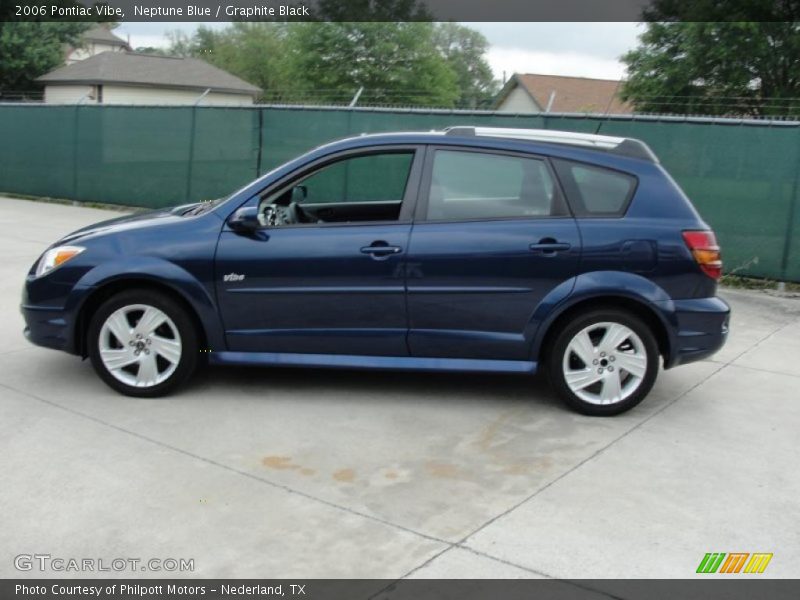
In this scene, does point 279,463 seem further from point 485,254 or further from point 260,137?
point 260,137

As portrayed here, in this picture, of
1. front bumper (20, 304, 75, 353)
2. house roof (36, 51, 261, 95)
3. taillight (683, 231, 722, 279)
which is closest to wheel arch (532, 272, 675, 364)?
taillight (683, 231, 722, 279)

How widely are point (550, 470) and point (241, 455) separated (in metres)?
1.64

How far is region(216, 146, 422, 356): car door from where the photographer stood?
5.37 metres

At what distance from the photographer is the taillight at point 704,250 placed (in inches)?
208

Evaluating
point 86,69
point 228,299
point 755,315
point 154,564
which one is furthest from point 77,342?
point 86,69

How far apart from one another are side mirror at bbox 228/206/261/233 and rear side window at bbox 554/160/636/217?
187cm

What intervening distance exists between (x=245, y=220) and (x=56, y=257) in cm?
127

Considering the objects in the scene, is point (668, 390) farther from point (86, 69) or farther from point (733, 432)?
point (86, 69)

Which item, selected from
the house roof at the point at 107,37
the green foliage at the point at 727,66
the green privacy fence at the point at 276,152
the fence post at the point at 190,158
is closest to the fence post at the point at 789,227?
the green privacy fence at the point at 276,152

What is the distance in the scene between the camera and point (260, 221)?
18.2 feet

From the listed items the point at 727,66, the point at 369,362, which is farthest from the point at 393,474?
the point at 727,66

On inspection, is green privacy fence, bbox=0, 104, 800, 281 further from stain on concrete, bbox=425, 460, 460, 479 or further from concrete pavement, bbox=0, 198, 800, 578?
stain on concrete, bbox=425, 460, 460, 479

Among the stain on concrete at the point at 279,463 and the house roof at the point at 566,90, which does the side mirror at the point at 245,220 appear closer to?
the stain on concrete at the point at 279,463

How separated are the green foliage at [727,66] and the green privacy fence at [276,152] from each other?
54.2 feet
